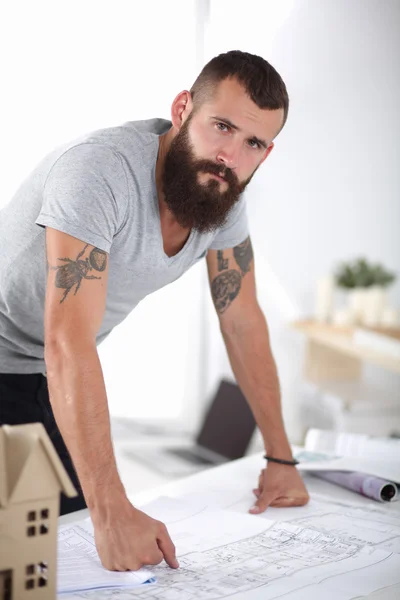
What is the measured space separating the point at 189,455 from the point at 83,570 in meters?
1.93

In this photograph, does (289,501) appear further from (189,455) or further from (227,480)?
(189,455)

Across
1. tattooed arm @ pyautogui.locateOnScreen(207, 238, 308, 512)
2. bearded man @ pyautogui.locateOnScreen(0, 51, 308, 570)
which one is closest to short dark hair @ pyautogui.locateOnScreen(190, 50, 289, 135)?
bearded man @ pyautogui.locateOnScreen(0, 51, 308, 570)

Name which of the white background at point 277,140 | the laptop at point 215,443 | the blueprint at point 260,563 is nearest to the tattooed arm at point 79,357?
the blueprint at point 260,563

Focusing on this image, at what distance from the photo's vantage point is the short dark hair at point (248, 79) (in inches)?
47.1

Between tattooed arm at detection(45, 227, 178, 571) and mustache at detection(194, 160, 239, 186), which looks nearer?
tattooed arm at detection(45, 227, 178, 571)

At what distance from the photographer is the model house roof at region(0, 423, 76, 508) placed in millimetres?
681

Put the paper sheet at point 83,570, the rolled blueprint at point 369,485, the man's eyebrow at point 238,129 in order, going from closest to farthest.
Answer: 1. the paper sheet at point 83,570
2. the man's eyebrow at point 238,129
3. the rolled blueprint at point 369,485

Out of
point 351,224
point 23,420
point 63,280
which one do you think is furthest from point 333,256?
point 63,280

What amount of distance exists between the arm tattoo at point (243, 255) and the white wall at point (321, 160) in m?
2.02

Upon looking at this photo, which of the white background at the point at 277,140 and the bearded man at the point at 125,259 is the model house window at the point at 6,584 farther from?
the white background at the point at 277,140

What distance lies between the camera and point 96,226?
1.06 meters

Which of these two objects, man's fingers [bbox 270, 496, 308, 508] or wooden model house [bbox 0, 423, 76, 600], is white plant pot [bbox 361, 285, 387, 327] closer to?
man's fingers [bbox 270, 496, 308, 508]

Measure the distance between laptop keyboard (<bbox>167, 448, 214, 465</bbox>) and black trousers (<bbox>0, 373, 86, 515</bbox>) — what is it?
53.4 inches

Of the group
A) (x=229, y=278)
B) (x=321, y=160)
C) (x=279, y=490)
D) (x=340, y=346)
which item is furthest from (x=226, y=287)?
(x=321, y=160)
